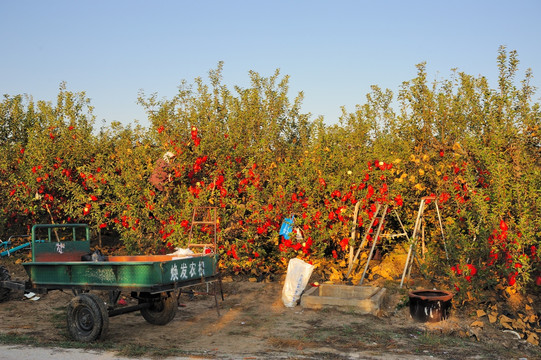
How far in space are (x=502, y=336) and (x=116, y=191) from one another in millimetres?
8329

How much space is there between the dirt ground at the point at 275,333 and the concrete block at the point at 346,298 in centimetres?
16

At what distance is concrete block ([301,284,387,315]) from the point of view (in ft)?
27.4

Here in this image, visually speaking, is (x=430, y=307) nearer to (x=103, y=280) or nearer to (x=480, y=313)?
(x=480, y=313)

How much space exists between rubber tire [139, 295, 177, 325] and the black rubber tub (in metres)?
3.66

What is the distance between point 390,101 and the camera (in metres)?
16.5

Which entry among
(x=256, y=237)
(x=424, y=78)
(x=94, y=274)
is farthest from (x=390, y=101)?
(x=94, y=274)

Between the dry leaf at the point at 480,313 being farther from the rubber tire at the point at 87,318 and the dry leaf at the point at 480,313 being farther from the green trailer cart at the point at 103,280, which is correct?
the rubber tire at the point at 87,318

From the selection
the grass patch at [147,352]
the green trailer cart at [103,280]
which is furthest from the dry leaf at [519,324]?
the grass patch at [147,352]

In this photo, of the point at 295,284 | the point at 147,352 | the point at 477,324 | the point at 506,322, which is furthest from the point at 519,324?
the point at 147,352

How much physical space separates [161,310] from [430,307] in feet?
13.3

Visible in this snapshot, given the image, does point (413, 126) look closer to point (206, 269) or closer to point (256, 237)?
point (256, 237)

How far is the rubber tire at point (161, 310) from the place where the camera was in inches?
311

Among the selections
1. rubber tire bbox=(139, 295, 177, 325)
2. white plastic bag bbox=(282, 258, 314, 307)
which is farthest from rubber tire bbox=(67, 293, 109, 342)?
white plastic bag bbox=(282, 258, 314, 307)

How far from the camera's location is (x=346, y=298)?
30.2 ft
